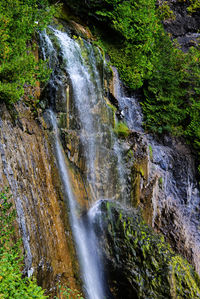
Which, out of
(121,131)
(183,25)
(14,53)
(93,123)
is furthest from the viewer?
(183,25)

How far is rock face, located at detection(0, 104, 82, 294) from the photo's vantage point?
152 inches

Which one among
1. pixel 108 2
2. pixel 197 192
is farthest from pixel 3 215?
pixel 108 2

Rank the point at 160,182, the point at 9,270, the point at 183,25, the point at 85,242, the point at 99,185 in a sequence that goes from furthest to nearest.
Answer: the point at 183,25
the point at 160,182
the point at 99,185
the point at 85,242
the point at 9,270

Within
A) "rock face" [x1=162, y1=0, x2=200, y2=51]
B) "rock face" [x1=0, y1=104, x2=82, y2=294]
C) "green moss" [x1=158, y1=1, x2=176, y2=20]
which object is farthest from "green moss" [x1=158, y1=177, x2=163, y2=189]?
"green moss" [x1=158, y1=1, x2=176, y2=20]

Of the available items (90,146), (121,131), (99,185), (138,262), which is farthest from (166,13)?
(138,262)

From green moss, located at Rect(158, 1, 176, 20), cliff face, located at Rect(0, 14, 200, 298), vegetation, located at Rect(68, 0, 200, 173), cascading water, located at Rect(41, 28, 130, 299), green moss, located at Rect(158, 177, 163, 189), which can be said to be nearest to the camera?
cliff face, located at Rect(0, 14, 200, 298)

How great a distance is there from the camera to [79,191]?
602 cm

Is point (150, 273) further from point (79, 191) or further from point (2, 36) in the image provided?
point (2, 36)

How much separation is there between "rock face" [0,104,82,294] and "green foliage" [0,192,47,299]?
379mm

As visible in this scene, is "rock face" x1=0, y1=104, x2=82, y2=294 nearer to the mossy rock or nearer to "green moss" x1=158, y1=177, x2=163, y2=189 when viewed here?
the mossy rock

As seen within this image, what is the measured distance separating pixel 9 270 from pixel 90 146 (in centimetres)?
436

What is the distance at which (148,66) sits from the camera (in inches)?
404

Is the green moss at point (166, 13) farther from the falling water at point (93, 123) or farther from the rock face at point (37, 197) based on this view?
the rock face at point (37, 197)

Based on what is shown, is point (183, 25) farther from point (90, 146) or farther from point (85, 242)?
point (85, 242)
